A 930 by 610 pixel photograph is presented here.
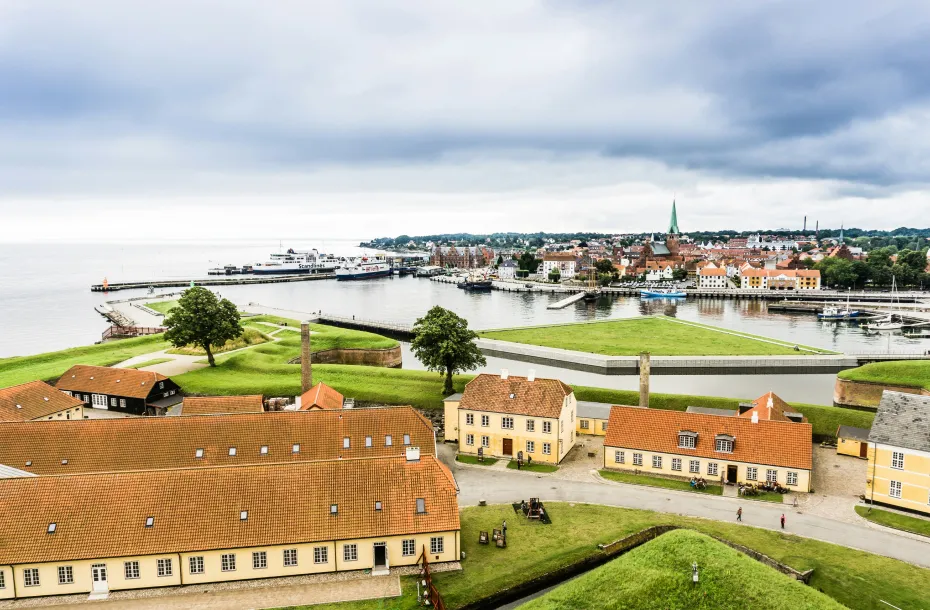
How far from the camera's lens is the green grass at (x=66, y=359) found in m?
63.1

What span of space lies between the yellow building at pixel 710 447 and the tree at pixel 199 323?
4619 centimetres

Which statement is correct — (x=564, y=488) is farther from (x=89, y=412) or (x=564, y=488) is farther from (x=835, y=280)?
(x=835, y=280)

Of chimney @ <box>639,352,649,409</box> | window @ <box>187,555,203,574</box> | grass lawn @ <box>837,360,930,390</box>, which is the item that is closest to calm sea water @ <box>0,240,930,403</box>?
grass lawn @ <box>837,360,930,390</box>

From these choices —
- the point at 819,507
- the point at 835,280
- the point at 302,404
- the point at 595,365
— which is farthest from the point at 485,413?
the point at 835,280

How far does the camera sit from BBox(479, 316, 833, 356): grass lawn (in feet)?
287

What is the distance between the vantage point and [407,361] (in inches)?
3718

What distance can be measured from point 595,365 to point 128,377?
5615 centimetres

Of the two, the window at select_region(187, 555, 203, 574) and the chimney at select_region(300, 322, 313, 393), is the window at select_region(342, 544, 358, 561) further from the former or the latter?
the chimney at select_region(300, 322, 313, 393)

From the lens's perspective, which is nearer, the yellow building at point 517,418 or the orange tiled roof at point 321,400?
the yellow building at point 517,418

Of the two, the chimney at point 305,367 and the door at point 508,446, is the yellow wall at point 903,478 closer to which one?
the door at point 508,446

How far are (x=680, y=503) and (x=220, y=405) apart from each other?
33.2 m

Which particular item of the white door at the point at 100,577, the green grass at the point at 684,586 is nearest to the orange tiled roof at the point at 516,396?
the green grass at the point at 684,586

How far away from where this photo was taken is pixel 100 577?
86.3 feet

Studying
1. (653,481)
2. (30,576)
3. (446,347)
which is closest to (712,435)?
(653,481)
